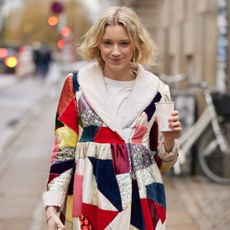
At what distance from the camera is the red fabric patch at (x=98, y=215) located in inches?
122

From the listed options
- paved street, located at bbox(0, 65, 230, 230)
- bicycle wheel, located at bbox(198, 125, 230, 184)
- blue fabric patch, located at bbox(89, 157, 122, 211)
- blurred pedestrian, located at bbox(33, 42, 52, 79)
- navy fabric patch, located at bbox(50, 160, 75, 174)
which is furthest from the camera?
blurred pedestrian, located at bbox(33, 42, 52, 79)

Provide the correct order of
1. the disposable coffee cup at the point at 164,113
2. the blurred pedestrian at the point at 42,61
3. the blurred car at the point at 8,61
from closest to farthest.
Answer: the disposable coffee cup at the point at 164,113 < the blurred pedestrian at the point at 42,61 < the blurred car at the point at 8,61

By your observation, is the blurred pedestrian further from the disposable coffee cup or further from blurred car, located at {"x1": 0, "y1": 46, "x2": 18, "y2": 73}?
the disposable coffee cup

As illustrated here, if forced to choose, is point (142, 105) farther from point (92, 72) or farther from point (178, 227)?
point (178, 227)

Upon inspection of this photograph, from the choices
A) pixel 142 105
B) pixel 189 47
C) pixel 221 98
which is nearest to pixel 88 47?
pixel 142 105

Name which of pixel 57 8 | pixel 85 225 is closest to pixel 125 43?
pixel 85 225

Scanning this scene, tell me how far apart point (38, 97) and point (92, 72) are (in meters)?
20.8

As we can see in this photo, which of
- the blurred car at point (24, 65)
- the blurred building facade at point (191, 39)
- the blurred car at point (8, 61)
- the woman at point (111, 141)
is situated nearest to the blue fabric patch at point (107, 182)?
the woman at point (111, 141)

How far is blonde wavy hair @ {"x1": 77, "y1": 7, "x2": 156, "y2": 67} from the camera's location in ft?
10.2

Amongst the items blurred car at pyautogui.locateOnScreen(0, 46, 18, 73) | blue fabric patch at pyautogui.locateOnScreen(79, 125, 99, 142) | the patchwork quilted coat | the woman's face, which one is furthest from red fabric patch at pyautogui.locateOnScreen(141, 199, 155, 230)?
blurred car at pyautogui.locateOnScreen(0, 46, 18, 73)

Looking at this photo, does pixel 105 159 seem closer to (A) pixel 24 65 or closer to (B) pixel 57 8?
(B) pixel 57 8

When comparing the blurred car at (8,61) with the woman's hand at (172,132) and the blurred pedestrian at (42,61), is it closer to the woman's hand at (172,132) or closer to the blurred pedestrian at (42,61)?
the blurred pedestrian at (42,61)

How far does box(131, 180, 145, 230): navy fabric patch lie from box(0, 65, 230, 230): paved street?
3070 mm

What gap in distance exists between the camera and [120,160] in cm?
311
